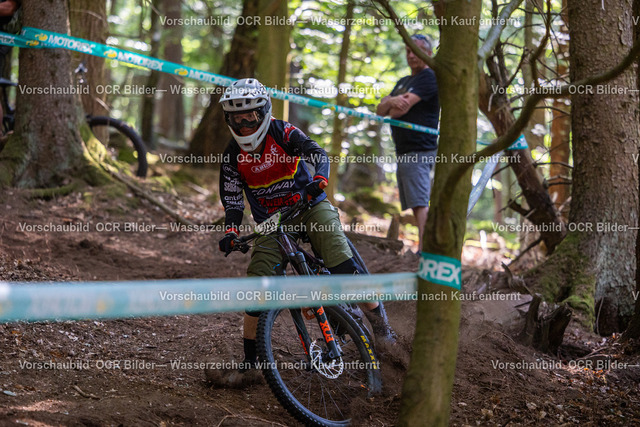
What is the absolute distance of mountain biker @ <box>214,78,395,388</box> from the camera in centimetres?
403

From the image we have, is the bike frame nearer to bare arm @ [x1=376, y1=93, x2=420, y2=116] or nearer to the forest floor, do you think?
the forest floor

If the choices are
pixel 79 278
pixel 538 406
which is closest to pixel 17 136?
pixel 79 278

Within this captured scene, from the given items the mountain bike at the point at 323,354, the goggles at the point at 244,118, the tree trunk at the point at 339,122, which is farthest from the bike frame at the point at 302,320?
the tree trunk at the point at 339,122

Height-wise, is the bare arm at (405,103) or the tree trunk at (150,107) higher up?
the tree trunk at (150,107)

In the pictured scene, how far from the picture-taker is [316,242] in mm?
4254

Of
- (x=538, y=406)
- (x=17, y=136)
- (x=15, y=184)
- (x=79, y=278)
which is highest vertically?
(x=17, y=136)

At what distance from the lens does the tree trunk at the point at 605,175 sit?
6113 mm

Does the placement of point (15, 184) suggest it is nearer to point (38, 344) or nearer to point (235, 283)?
point (38, 344)

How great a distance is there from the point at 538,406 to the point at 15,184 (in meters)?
6.28

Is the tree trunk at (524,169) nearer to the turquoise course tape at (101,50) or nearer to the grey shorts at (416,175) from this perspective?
the turquoise course tape at (101,50)

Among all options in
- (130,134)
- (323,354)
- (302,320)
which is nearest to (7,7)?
(130,134)

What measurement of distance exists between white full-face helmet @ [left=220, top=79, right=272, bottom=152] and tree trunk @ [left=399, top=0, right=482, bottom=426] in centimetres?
145

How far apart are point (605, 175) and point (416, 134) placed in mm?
2094

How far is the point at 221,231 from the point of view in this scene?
834 cm
